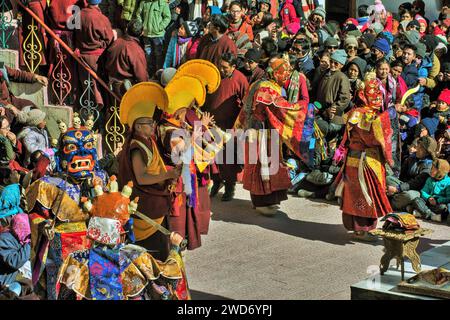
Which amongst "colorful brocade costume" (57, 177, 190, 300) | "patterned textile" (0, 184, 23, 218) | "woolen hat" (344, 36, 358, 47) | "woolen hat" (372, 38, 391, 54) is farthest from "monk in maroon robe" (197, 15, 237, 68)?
"colorful brocade costume" (57, 177, 190, 300)

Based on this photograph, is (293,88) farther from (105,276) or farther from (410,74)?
(105,276)

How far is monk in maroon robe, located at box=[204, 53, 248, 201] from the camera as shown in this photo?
1232 cm

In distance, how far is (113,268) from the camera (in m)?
7.02

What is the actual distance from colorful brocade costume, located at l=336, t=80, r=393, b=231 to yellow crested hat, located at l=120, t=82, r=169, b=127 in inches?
107

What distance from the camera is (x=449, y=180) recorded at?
39.2ft

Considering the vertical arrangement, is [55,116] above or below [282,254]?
above

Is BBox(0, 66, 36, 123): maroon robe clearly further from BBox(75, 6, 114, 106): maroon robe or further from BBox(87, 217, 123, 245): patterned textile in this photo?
BBox(87, 217, 123, 245): patterned textile

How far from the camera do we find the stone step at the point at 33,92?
40.3 feet

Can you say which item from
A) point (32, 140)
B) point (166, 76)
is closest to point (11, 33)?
point (32, 140)

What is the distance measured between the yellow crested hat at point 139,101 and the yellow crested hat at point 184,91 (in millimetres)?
562

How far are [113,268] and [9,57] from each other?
5.86m

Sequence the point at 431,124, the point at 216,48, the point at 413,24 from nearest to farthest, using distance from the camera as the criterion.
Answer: the point at 431,124
the point at 216,48
the point at 413,24

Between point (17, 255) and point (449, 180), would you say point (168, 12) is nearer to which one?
point (449, 180)

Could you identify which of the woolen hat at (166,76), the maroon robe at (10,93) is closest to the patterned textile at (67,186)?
the maroon robe at (10,93)
